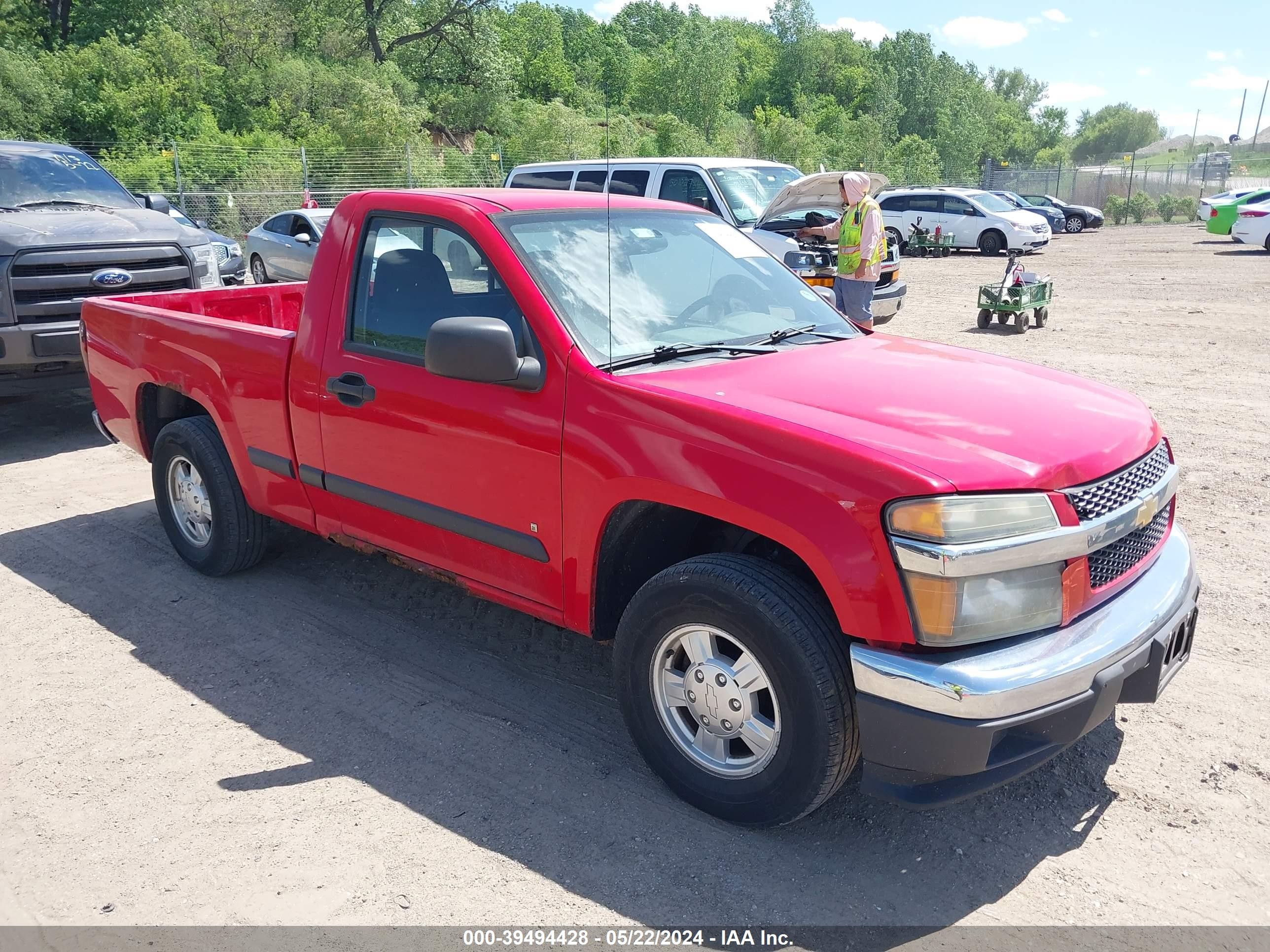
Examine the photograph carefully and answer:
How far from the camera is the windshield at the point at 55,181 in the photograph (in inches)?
342

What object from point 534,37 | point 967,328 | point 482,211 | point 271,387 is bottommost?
point 967,328

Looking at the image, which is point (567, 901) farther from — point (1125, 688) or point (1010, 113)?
point (1010, 113)

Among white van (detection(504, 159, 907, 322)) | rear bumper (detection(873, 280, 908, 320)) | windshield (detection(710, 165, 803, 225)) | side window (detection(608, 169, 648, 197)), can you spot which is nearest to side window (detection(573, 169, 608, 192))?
white van (detection(504, 159, 907, 322))

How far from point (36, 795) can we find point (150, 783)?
36 cm

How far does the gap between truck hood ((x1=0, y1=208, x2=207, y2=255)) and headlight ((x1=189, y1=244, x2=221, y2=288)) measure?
64mm

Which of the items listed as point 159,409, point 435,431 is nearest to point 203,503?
point 159,409

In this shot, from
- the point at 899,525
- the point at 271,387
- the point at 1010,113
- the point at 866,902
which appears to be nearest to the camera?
the point at 899,525

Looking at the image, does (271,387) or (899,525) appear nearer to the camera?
(899,525)

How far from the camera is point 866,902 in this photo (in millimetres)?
2912

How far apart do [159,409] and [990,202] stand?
2605 cm

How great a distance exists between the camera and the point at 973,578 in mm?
2715

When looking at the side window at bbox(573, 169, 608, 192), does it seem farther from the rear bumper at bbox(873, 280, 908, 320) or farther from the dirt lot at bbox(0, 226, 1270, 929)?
the dirt lot at bbox(0, 226, 1270, 929)

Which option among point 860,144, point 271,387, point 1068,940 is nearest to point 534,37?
point 860,144

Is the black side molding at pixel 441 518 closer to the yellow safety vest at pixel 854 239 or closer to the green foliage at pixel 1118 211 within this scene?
the yellow safety vest at pixel 854 239
